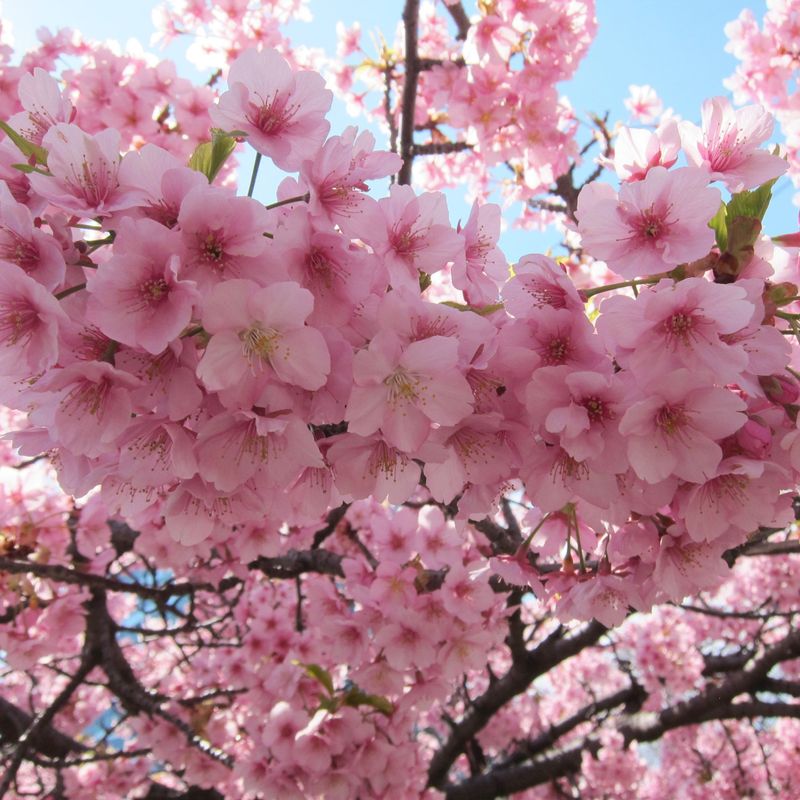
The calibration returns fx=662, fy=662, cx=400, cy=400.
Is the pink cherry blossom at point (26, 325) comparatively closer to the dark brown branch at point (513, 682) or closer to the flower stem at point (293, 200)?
the flower stem at point (293, 200)

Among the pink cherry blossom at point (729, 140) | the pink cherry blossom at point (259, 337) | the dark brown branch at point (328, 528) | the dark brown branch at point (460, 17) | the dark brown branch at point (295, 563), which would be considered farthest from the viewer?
the dark brown branch at point (460, 17)

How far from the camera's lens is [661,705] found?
204 inches

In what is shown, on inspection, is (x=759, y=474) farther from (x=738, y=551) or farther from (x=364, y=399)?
(x=738, y=551)

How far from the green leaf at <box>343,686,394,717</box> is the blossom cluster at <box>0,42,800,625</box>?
69.0 inches

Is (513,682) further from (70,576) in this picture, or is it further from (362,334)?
(362,334)

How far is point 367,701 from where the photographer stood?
2662 mm

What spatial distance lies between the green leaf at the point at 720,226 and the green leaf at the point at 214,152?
82cm

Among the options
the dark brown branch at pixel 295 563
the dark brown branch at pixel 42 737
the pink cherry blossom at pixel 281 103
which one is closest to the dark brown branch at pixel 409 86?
the dark brown branch at pixel 295 563

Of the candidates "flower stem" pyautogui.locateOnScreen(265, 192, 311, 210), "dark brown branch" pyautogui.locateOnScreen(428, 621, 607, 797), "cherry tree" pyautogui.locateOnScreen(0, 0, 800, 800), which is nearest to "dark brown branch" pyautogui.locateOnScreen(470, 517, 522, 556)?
"cherry tree" pyautogui.locateOnScreen(0, 0, 800, 800)

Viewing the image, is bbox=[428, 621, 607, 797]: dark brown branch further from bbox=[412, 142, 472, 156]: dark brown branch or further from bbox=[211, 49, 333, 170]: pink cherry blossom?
bbox=[211, 49, 333, 170]: pink cherry blossom

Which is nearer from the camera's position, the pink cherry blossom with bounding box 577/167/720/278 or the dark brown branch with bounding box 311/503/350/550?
the pink cherry blossom with bounding box 577/167/720/278

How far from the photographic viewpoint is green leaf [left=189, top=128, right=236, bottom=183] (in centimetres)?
109

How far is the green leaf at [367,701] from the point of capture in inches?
105

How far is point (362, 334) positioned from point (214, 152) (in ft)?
1.30
